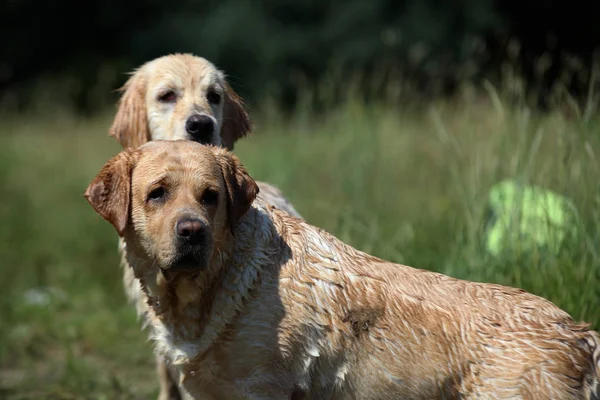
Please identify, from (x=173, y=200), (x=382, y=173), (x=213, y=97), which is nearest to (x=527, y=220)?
(x=213, y=97)

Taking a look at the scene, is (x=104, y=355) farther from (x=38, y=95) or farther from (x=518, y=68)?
(x=38, y=95)

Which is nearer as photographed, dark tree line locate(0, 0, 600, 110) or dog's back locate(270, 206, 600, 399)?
dog's back locate(270, 206, 600, 399)

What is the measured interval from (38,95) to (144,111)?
54.0 ft

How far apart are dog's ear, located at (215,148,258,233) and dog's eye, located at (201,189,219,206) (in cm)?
8

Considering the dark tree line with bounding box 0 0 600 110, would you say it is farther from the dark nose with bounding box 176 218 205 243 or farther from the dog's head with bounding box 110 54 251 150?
the dark nose with bounding box 176 218 205 243

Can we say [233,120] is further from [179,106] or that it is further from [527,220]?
[527,220]

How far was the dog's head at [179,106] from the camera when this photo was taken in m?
5.10

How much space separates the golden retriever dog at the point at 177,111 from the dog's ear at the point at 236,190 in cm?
123

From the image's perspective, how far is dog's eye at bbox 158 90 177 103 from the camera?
5.26m

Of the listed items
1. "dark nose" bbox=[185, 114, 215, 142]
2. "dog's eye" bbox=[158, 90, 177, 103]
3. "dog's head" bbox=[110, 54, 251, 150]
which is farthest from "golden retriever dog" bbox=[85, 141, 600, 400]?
"dog's eye" bbox=[158, 90, 177, 103]

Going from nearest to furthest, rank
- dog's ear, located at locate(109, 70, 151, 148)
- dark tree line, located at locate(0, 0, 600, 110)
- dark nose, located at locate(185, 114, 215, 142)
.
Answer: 1. dark nose, located at locate(185, 114, 215, 142)
2. dog's ear, located at locate(109, 70, 151, 148)
3. dark tree line, located at locate(0, 0, 600, 110)

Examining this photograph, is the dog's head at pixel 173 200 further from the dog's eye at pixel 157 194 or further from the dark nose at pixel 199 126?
the dark nose at pixel 199 126

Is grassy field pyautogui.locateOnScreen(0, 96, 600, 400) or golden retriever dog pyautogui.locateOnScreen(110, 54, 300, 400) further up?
golden retriever dog pyautogui.locateOnScreen(110, 54, 300, 400)

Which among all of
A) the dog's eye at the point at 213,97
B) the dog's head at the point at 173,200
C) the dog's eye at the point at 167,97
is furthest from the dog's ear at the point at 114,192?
Answer: the dog's eye at the point at 213,97
